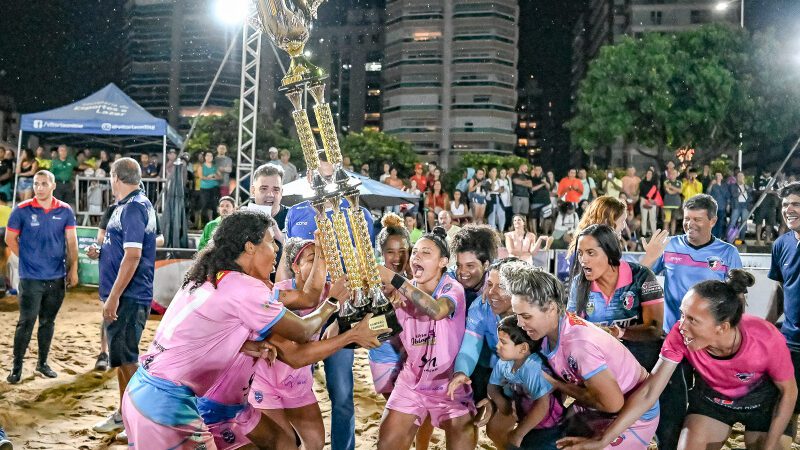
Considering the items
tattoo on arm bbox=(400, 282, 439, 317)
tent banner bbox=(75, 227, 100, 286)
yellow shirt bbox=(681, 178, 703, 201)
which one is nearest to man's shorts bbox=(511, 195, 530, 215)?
yellow shirt bbox=(681, 178, 703, 201)

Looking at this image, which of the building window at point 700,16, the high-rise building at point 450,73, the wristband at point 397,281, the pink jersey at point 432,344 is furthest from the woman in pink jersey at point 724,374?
the high-rise building at point 450,73

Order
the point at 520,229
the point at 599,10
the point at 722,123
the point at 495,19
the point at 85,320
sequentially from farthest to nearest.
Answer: the point at 495,19
the point at 599,10
the point at 722,123
the point at 85,320
the point at 520,229

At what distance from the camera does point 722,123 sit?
33062 millimetres

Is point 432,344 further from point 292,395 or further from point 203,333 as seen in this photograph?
point 203,333

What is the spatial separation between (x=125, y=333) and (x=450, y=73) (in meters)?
94.7

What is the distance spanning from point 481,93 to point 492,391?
95.9 m

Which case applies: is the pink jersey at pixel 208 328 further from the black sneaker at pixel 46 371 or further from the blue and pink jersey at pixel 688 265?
the black sneaker at pixel 46 371

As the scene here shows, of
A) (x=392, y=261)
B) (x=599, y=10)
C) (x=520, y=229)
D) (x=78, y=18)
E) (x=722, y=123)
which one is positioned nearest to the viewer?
(x=392, y=261)

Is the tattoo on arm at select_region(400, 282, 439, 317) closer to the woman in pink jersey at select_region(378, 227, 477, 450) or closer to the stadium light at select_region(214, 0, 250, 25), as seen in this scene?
the woman in pink jersey at select_region(378, 227, 477, 450)

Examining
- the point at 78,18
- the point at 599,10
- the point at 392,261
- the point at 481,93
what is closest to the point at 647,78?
the point at 392,261

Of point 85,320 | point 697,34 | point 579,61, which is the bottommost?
point 85,320

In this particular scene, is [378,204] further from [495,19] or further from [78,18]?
[495,19]

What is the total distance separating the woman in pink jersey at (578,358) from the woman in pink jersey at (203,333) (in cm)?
111

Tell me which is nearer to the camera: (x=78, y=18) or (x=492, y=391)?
(x=492, y=391)
